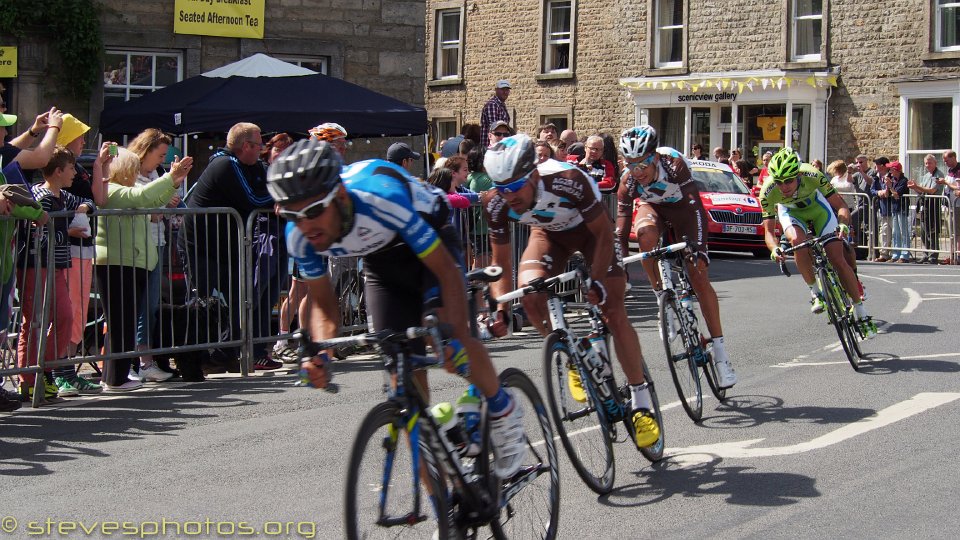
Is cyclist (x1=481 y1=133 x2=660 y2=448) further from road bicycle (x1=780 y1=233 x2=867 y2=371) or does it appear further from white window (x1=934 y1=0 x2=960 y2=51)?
white window (x1=934 y1=0 x2=960 y2=51)

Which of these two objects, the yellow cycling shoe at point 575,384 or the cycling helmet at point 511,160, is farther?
the yellow cycling shoe at point 575,384

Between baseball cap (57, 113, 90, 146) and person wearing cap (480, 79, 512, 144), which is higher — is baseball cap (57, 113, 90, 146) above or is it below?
below

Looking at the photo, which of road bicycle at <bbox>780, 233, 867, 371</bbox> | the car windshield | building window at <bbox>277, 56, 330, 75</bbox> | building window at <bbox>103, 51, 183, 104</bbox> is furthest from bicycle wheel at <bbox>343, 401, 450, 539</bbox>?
the car windshield

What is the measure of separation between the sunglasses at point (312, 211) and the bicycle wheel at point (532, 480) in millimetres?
1321

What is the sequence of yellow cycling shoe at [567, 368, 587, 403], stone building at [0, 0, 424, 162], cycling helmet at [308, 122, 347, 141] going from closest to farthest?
yellow cycling shoe at [567, 368, 587, 403] → cycling helmet at [308, 122, 347, 141] → stone building at [0, 0, 424, 162]

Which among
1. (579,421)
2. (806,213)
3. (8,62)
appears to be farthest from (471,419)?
(8,62)

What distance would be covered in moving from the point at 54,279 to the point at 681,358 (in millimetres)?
4682

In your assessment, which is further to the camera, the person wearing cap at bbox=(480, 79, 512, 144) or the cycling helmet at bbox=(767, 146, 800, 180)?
the person wearing cap at bbox=(480, 79, 512, 144)

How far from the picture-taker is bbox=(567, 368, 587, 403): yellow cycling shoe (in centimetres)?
694

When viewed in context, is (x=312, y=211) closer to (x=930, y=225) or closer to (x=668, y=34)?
(x=930, y=225)

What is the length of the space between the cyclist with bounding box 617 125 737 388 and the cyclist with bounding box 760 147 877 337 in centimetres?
190

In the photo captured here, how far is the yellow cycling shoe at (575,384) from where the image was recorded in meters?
6.94

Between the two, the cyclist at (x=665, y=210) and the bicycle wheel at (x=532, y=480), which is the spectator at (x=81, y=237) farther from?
the bicycle wheel at (x=532, y=480)

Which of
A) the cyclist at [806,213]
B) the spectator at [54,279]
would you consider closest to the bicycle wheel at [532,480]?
the spectator at [54,279]
